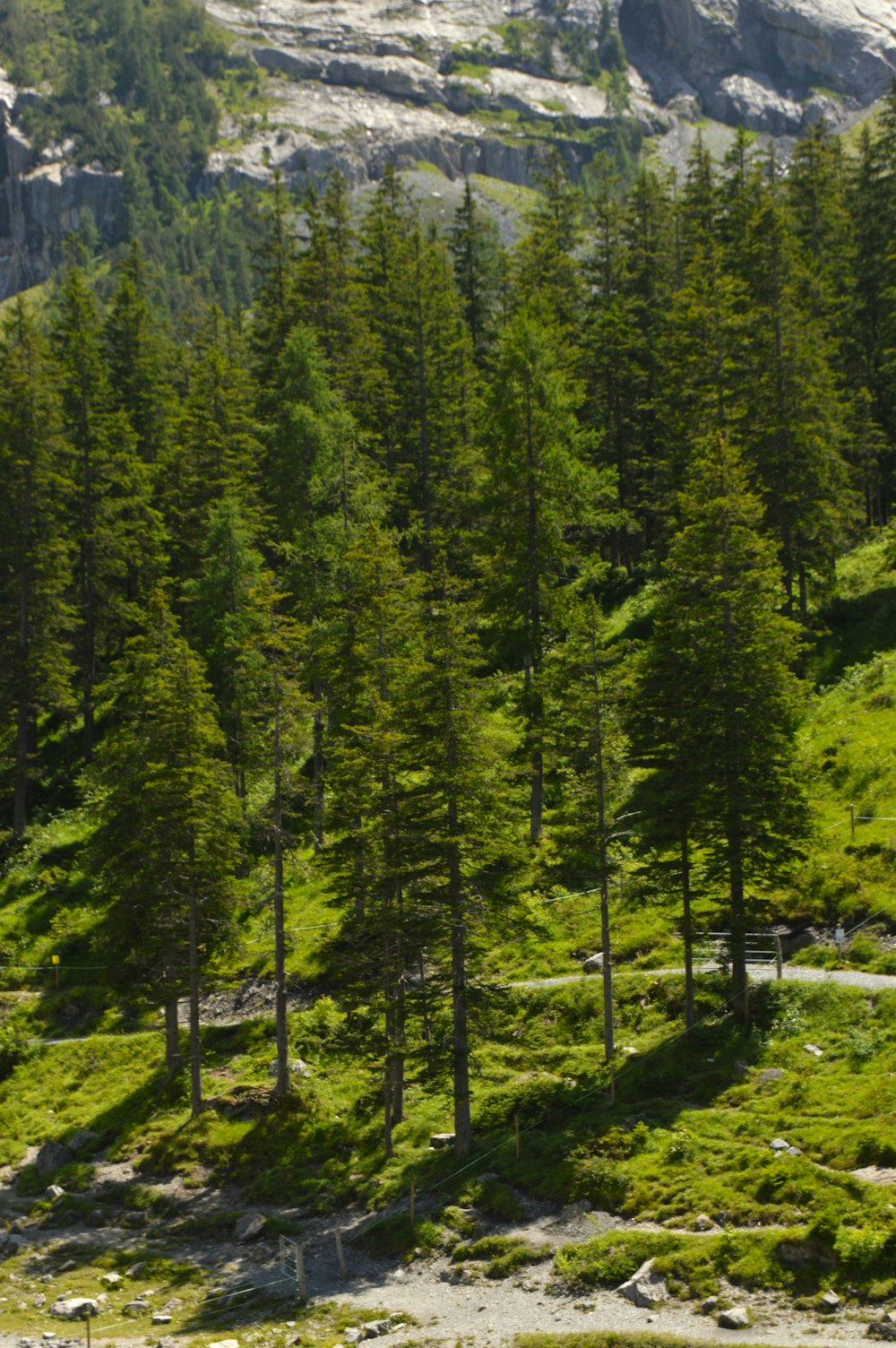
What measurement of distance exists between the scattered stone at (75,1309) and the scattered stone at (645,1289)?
11664 mm

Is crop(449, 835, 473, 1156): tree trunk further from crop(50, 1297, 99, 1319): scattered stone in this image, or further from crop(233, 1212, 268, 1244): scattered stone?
crop(50, 1297, 99, 1319): scattered stone

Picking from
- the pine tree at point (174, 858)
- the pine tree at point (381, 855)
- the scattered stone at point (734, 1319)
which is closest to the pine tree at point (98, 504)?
the pine tree at point (174, 858)

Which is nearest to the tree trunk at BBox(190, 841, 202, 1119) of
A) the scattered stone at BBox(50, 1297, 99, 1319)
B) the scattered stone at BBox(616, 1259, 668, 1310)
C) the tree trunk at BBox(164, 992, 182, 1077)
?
the tree trunk at BBox(164, 992, 182, 1077)

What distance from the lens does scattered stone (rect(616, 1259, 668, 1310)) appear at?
24.2 metres

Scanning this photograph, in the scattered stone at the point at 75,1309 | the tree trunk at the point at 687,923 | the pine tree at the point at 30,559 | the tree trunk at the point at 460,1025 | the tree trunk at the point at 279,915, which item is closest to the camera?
the scattered stone at the point at 75,1309

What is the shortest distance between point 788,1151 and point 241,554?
32.2 metres

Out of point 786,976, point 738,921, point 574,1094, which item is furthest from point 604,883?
point 786,976

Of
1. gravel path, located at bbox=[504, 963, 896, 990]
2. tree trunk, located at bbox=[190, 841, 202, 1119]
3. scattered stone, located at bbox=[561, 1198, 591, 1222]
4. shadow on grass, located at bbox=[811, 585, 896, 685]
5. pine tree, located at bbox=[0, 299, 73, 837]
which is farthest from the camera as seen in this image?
pine tree, located at bbox=[0, 299, 73, 837]

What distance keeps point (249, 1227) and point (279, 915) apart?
8.32m

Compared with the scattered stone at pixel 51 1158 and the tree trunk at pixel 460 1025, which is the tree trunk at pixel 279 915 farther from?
the scattered stone at pixel 51 1158

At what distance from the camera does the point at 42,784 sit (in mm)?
56312

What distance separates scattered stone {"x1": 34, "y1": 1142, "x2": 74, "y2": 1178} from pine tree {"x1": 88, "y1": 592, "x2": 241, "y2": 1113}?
380cm

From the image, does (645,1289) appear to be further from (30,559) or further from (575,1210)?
(30,559)

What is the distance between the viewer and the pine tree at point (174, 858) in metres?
38.4
